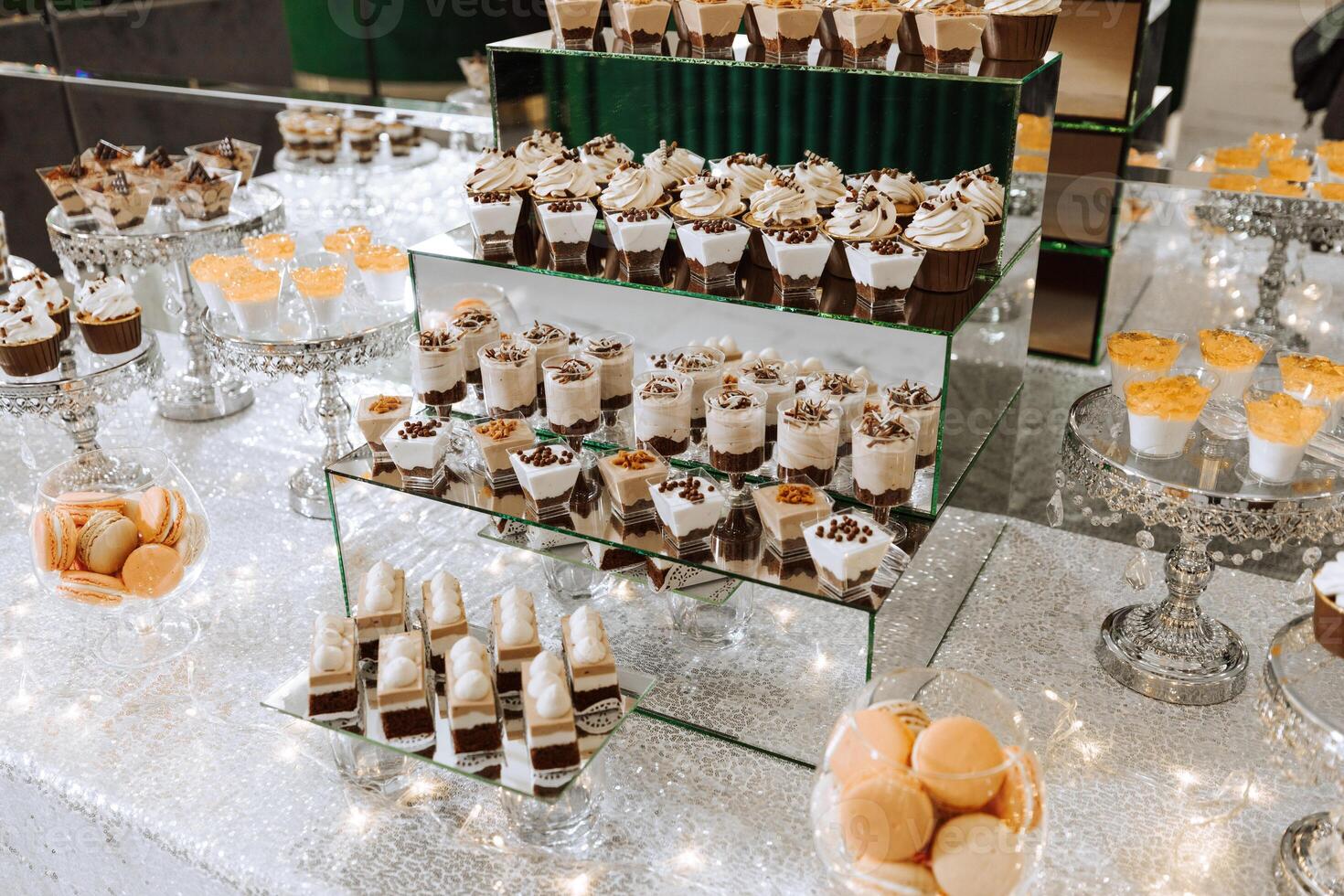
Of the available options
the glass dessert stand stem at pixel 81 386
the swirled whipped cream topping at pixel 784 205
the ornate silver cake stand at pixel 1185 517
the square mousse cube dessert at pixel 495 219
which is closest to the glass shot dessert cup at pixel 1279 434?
the ornate silver cake stand at pixel 1185 517

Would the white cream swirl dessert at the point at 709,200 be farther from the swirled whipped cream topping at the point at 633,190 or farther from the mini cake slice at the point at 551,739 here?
the mini cake slice at the point at 551,739

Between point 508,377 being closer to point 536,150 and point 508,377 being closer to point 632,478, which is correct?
point 632,478

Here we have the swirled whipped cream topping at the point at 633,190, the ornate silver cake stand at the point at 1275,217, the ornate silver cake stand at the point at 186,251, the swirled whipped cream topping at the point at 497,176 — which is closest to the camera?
the swirled whipped cream topping at the point at 633,190

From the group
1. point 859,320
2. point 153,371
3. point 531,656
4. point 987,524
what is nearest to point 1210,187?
point 987,524

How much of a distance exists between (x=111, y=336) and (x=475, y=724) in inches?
53.8

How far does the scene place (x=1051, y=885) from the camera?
4.74 ft

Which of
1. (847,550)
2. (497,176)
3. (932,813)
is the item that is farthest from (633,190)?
(932,813)

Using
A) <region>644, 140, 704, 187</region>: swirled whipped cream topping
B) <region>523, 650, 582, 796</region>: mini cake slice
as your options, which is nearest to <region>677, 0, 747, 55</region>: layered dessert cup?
<region>644, 140, 704, 187</region>: swirled whipped cream topping

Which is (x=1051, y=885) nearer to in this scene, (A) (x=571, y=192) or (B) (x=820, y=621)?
(B) (x=820, y=621)

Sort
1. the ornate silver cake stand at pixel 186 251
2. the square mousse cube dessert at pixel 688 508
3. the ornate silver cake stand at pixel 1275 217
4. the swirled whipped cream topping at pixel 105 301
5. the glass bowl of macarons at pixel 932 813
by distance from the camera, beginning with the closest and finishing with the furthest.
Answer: the glass bowl of macarons at pixel 932 813, the square mousse cube dessert at pixel 688 508, the swirled whipped cream topping at pixel 105 301, the ornate silver cake stand at pixel 186 251, the ornate silver cake stand at pixel 1275 217

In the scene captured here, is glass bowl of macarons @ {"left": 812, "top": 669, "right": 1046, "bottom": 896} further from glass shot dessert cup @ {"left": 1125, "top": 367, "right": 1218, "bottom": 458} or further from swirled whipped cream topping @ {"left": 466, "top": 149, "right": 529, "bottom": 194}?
swirled whipped cream topping @ {"left": 466, "top": 149, "right": 529, "bottom": 194}

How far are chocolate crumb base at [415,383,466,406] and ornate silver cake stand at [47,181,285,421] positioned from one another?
88 cm

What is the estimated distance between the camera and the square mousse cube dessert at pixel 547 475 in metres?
1.76

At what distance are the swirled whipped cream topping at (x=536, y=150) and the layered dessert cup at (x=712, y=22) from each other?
33 centimetres
